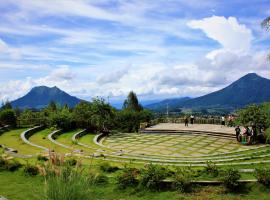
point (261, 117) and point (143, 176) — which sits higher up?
point (261, 117)

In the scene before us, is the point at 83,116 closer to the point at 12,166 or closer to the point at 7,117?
the point at 7,117

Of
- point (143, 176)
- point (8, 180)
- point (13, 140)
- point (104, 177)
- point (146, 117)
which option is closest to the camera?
point (143, 176)

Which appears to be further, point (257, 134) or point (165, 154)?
point (257, 134)

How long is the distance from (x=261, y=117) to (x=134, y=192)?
1702 centimetres

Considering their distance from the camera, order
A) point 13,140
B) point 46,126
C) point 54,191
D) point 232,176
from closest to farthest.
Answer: point 54,191, point 232,176, point 13,140, point 46,126

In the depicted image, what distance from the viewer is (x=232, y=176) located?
1088 centimetres

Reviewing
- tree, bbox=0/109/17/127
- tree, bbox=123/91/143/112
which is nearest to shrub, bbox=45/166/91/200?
tree, bbox=0/109/17/127

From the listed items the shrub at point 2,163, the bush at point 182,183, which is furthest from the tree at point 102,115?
the bush at point 182,183

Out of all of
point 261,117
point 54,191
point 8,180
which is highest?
point 261,117

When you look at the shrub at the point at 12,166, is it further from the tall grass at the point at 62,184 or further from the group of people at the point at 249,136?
the group of people at the point at 249,136

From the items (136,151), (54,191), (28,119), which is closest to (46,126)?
(28,119)

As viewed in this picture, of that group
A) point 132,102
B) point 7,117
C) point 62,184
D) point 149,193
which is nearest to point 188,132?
point 132,102

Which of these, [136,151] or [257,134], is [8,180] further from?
[257,134]

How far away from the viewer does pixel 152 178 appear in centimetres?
1141
